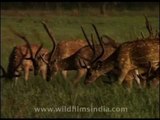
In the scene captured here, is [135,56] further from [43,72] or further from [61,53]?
[61,53]

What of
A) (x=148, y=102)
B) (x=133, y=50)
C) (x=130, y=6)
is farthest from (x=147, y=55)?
(x=130, y=6)

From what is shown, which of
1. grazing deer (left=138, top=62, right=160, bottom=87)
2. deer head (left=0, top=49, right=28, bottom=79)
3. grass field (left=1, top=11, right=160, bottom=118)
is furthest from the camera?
deer head (left=0, top=49, right=28, bottom=79)

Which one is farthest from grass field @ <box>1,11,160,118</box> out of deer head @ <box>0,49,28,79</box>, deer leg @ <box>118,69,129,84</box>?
deer leg @ <box>118,69,129,84</box>

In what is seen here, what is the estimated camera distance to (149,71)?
10219mm

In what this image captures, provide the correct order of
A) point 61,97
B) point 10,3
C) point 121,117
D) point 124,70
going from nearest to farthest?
1. point 121,117
2. point 61,97
3. point 124,70
4. point 10,3

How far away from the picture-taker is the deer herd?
10.3m

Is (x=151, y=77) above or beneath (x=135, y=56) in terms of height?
beneath

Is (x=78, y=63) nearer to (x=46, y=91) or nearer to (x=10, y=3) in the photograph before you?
(x=46, y=91)

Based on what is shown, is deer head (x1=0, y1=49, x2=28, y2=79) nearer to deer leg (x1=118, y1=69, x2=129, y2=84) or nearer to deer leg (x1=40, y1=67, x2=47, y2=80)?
deer leg (x1=40, y1=67, x2=47, y2=80)

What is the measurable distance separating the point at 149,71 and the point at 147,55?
0.26m

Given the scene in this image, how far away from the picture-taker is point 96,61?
10977 millimetres

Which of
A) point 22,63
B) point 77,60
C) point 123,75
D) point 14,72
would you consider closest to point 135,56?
point 123,75

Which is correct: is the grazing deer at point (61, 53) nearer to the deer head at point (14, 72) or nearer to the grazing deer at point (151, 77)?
the deer head at point (14, 72)

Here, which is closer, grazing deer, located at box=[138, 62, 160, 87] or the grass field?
the grass field
